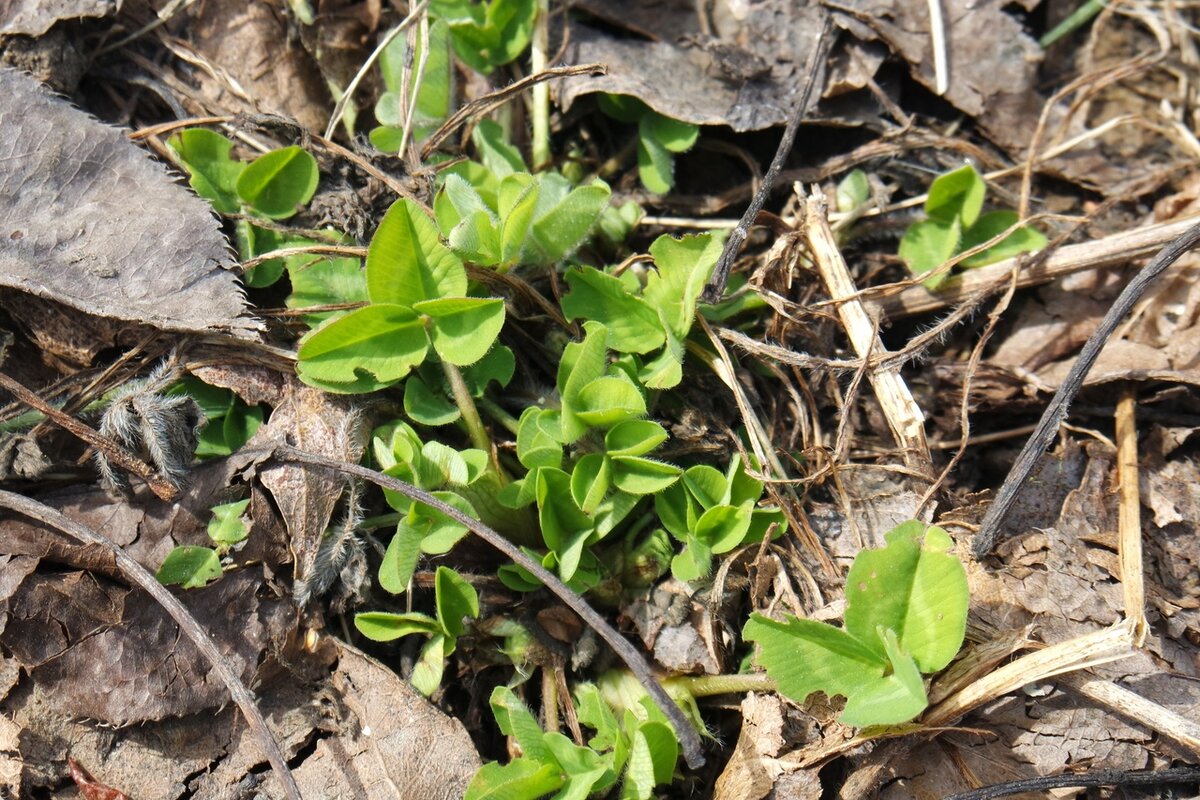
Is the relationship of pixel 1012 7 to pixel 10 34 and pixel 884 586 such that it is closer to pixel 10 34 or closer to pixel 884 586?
pixel 884 586

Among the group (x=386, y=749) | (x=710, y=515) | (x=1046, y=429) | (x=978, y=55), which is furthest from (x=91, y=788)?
(x=978, y=55)

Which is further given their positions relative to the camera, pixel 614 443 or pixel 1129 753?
pixel 614 443

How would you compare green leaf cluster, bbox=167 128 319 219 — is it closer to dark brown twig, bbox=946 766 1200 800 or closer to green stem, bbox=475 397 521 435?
green stem, bbox=475 397 521 435

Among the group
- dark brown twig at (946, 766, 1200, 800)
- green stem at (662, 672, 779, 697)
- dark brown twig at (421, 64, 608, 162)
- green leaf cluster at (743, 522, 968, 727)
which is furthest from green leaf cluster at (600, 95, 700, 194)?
dark brown twig at (946, 766, 1200, 800)

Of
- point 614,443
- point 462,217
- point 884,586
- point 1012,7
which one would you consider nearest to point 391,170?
point 462,217

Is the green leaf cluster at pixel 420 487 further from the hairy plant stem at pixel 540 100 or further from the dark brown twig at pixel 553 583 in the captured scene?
the hairy plant stem at pixel 540 100
